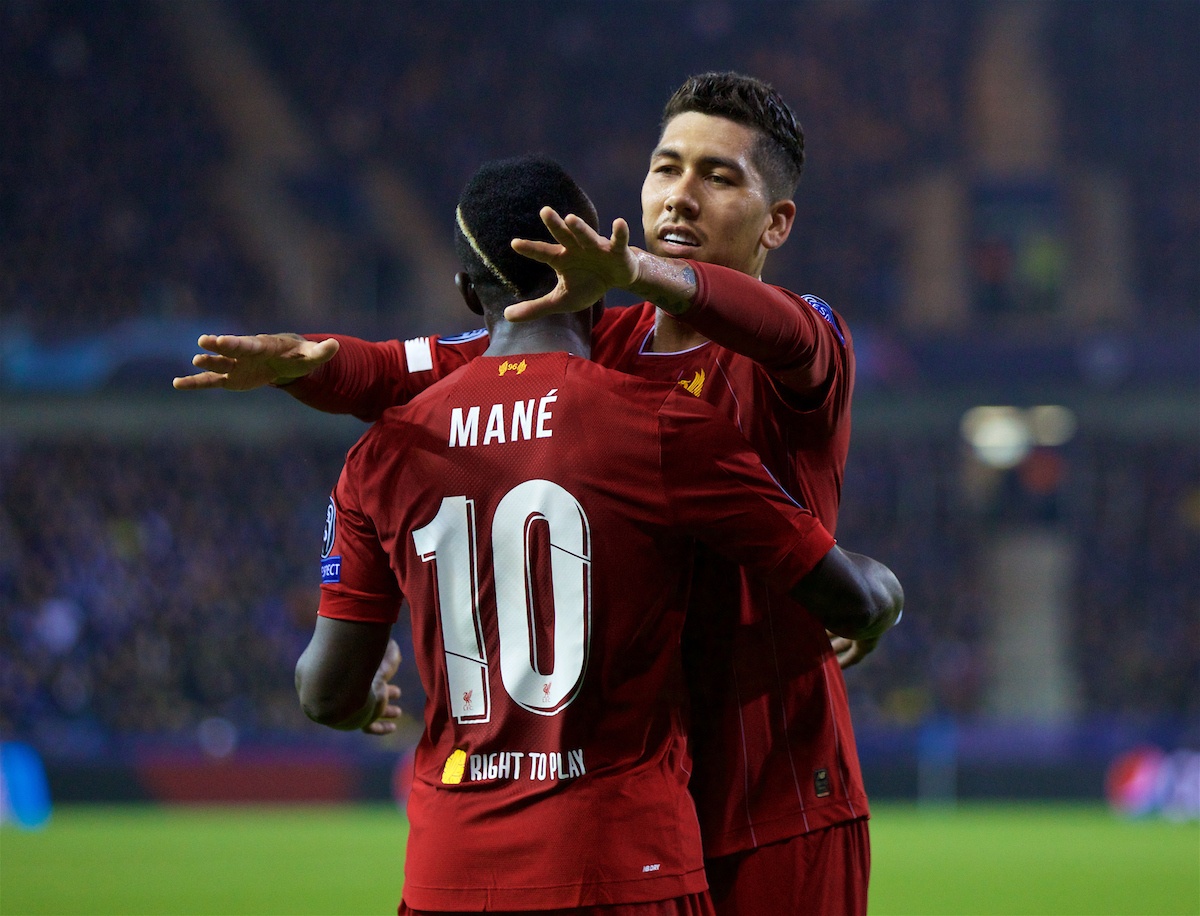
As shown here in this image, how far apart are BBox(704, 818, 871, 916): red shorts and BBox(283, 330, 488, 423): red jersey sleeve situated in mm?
1159

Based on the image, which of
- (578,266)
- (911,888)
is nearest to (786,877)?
(578,266)

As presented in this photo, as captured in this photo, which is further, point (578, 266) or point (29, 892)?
point (29, 892)

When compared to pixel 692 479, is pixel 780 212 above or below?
above

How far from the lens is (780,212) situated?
3.03 meters

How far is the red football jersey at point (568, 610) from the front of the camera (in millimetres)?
2254

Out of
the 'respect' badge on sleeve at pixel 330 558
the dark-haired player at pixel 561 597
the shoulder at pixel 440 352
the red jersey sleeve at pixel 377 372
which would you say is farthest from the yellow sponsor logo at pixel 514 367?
the shoulder at pixel 440 352

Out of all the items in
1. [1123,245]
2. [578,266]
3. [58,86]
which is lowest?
[578,266]

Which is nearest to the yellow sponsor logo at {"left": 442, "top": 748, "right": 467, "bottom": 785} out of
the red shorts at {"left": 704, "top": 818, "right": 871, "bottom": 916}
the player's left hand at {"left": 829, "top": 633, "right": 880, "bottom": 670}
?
the red shorts at {"left": 704, "top": 818, "right": 871, "bottom": 916}

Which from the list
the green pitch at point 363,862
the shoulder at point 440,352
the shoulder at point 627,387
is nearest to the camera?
the shoulder at point 627,387

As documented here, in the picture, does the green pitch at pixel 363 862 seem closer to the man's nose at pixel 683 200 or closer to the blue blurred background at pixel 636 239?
the blue blurred background at pixel 636 239

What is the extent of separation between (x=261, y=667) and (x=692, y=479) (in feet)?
49.7

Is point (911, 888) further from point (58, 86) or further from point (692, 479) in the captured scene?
point (58, 86)

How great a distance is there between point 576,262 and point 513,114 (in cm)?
2192

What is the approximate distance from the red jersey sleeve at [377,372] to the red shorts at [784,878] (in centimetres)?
116
